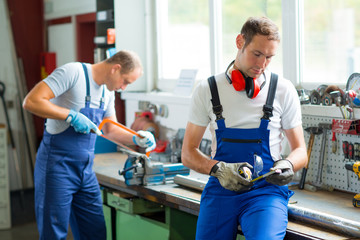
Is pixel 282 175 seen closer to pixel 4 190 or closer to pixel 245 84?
pixel 245 84

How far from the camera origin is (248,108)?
2.49 meters

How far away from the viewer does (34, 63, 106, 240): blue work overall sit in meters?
3.29

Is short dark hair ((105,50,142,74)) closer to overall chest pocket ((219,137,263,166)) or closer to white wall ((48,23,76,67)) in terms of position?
overall chest pocket ((219,137,263,166))

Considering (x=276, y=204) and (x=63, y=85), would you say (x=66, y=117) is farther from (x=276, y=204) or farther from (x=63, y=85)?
(x=276, y=204)

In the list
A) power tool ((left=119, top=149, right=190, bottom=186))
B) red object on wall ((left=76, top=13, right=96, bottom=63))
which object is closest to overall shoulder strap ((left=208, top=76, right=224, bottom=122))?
power tool ((left=119, top=149, right=190, bottom=186))

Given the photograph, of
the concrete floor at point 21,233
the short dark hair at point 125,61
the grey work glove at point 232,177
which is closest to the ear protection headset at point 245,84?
the grey work glove at point 232,177

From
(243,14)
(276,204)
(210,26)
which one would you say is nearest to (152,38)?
(210,26)

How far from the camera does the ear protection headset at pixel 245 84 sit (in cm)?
245

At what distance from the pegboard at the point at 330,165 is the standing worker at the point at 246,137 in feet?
2.19

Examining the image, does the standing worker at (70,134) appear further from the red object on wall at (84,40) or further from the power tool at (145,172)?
the red object on wall at (84,40)

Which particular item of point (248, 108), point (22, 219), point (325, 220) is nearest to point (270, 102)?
point (248, 108)

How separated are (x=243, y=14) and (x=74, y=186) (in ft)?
5.99

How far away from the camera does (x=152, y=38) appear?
5121mm

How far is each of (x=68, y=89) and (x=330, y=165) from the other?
65.9 inches
